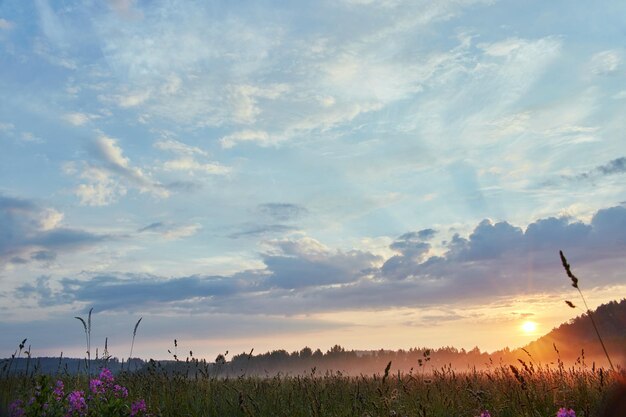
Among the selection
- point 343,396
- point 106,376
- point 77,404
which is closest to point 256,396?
point 343,396

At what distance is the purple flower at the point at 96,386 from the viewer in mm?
8125

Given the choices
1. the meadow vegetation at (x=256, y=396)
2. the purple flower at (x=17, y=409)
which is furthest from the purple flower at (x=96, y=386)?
the purple flower at (x=17, y=409)

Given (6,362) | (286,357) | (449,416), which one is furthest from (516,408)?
(286,357)

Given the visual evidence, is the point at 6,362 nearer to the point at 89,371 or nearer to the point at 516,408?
the point at 89,371

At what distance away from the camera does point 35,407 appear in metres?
6.09

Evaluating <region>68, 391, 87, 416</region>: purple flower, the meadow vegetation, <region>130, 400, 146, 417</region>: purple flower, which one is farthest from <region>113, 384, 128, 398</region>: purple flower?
<region>68, 391, 87, 416</region>: purple flower

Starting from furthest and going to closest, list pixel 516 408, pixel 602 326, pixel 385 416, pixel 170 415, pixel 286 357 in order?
pixel 286 357
pixel 602 326
pixel 516 408
pixel 170 415
pixel 385 416

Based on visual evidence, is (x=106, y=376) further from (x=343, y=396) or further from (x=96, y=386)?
(x=343, y=396)

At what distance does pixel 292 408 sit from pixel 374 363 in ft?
195

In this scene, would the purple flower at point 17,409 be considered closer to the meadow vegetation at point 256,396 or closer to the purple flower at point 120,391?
the meadow vegetation at point 256,396

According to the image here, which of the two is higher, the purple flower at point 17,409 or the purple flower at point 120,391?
the purple flower at point 120,391

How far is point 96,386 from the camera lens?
848 cm

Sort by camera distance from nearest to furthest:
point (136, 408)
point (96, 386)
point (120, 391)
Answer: point (136, 408) < point (96, 386) < point (120, 391)

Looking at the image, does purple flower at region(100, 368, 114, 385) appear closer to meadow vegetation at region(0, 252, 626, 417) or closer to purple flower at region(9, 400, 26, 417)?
meadow vegetation at region(0, 252, 626, 417)
